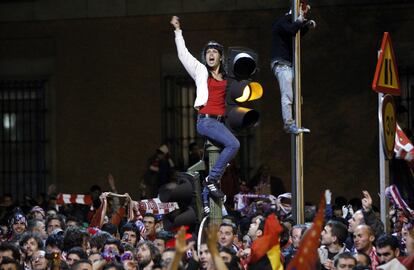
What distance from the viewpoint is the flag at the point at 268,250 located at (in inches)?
470

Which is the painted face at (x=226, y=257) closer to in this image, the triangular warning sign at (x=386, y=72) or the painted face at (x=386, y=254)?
the painted face at (x=386, y=254)

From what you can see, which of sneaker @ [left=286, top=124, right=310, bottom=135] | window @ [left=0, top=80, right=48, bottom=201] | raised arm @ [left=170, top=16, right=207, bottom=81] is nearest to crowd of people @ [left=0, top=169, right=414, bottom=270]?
sneaker @ [left=286, top=124, right=310, bottom=135]

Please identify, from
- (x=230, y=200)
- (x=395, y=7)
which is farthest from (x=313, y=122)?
(x=230, y=200)

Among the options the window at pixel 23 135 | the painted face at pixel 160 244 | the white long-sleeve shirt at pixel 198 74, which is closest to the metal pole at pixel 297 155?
the white long-sleeve shirt at pixel 198 74

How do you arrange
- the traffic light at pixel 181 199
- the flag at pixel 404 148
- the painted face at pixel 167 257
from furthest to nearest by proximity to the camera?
the flag at pixel 404 148
the traffic light at pixel 181 199
the painted face at pixel 167 257

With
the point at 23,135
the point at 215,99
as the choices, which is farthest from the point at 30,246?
the point at 23,135

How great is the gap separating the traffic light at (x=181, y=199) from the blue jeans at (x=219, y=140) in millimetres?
958

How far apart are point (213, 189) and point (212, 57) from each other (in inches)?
56.2

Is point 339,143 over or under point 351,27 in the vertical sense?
under

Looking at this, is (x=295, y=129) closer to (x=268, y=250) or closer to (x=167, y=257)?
(x=268, y=250)

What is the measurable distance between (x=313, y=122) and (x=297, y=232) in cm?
990

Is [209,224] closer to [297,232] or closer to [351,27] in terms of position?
[297,232]

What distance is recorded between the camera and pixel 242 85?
13320mm

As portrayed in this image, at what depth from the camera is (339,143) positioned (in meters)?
23.3
